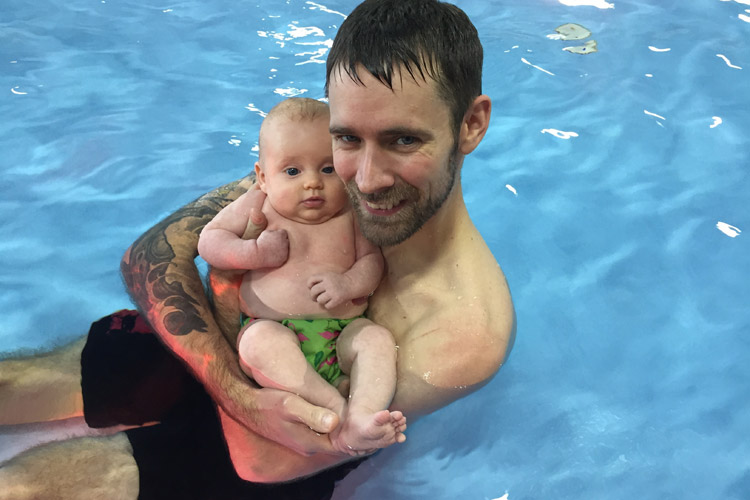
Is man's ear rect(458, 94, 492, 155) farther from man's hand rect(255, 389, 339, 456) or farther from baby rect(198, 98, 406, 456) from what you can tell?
man's hand rect(255, 389, 339, 456)

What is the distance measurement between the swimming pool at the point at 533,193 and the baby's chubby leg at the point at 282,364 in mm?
726

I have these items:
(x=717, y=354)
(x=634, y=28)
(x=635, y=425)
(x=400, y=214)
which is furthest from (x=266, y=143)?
(x=634, y=28)

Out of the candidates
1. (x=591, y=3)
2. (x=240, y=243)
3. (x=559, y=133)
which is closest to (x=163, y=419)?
(x=240, y=243)

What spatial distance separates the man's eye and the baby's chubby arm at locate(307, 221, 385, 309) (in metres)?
0.54

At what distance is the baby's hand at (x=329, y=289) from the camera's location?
2.71 meters

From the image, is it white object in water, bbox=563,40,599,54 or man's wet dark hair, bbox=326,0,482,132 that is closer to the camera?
man's wet dark hair, bbox=326,0,482,132

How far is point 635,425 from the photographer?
3.67 m

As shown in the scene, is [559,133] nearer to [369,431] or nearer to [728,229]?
[728,229]

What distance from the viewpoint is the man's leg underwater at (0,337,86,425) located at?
9.68 feet

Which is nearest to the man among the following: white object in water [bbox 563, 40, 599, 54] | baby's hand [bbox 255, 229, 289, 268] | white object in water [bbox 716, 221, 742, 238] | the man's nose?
the man's nose

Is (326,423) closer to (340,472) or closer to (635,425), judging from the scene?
(340,472)

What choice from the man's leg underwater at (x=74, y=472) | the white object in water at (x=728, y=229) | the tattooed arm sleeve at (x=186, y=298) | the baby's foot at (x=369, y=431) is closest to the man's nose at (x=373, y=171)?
the baby's foot at (x=369, y=431)

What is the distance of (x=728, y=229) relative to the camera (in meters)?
4.64

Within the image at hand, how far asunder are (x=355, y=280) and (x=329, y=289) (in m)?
0.13
